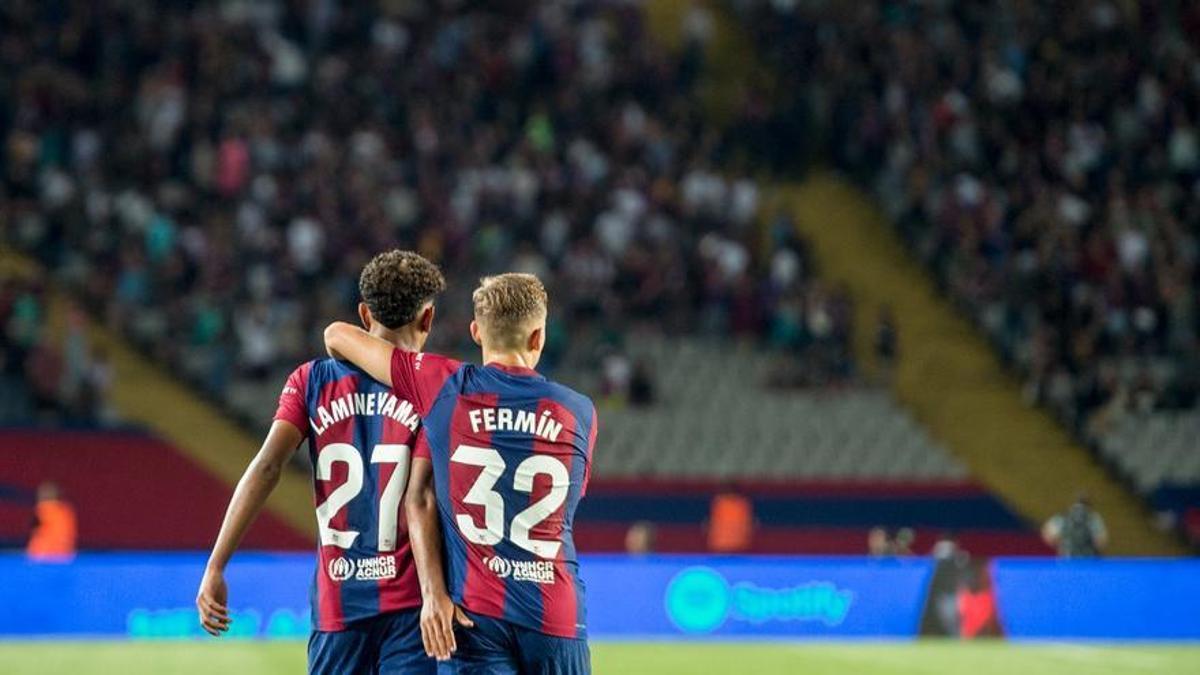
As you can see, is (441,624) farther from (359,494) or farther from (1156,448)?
(1156,448)

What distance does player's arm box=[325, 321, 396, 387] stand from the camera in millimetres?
6562

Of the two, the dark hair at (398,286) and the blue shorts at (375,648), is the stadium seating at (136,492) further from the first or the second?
the dark hair at (398,286)

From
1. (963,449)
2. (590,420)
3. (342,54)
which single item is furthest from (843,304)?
A: (590,420)

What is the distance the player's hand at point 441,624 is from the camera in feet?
20.4

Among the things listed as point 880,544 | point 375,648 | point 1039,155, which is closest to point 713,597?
point 880,544

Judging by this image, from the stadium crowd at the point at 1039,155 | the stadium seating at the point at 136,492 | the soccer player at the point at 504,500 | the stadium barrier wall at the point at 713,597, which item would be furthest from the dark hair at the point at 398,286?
the stadium crowd at the point at 1039,155

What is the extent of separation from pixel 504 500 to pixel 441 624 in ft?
1.40

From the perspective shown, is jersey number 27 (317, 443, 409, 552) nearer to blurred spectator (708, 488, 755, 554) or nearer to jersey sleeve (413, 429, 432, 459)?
jersey sleeve (413, 429, 432, 459)

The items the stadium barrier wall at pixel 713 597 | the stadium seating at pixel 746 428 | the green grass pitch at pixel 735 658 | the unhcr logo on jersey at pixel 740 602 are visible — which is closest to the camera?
the green grass pitch at pixel 735 658

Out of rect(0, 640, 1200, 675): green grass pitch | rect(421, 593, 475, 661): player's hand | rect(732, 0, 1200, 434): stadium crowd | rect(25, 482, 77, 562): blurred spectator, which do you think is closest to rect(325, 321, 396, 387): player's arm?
rect(421, 593, 475, 661): player's hand

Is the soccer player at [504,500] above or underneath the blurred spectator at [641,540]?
underneath

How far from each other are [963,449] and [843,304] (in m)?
2.61

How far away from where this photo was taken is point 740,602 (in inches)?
806

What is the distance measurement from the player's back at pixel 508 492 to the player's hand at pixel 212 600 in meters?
0.84
